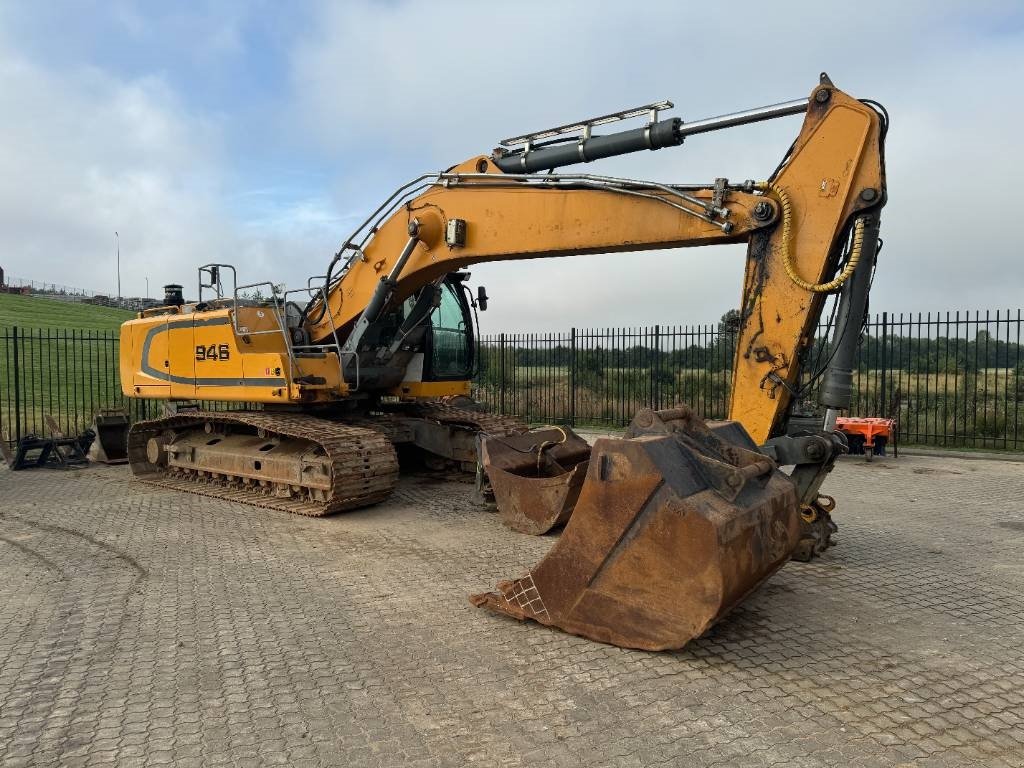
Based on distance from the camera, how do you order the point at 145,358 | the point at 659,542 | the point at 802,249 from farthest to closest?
the point at 145,358, the point at 802,249, the point at 659,542

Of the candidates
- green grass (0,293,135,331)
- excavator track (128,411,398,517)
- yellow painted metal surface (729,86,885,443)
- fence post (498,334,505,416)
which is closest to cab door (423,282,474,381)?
excavator track (128,411,398,517)

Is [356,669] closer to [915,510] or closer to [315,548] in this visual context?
[315,548]

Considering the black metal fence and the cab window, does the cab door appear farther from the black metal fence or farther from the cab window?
the black metal fence

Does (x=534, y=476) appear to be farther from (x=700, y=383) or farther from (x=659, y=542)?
(x=700, y=383)

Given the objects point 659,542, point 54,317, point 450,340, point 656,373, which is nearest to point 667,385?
point 656,373

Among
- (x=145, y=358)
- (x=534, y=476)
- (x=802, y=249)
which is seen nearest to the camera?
(x=802, y=249)

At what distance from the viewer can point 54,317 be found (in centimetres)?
3834

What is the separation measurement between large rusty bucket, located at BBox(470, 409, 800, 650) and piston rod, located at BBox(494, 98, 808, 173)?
8.39 feet

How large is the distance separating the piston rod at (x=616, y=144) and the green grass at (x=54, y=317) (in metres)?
31.2

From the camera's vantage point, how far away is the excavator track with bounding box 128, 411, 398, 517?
7.55 metres

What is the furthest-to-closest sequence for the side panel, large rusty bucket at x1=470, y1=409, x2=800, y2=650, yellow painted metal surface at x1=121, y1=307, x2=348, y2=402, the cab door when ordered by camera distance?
the side panel < the cab door < yellow painted metal surface at x1=121, y1=307, x2=348, y2=402 < large rusty bucket at x1=470, y1=409, x2=800, y2=650

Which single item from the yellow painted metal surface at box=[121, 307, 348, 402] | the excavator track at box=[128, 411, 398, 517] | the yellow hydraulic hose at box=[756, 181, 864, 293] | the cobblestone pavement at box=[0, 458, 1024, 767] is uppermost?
the yellow hydraulic hose at box=[756, 181, 864, 293]

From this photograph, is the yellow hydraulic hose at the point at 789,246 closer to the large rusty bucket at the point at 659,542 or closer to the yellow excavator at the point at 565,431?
the yellow excavator at the point at 565,431

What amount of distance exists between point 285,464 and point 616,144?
4.74m
